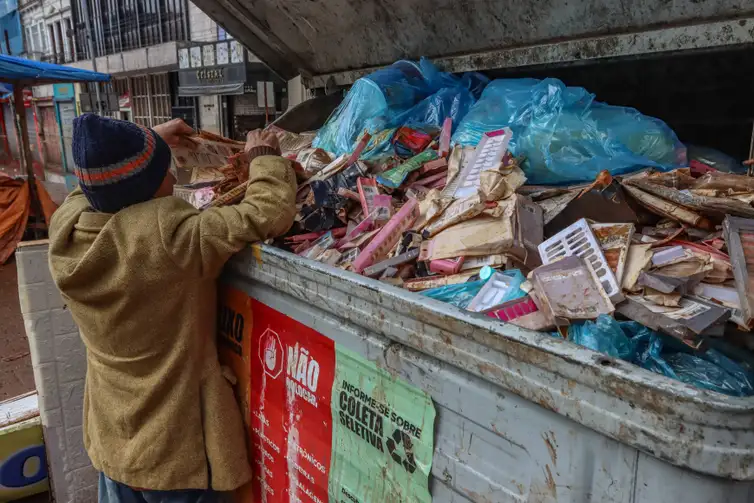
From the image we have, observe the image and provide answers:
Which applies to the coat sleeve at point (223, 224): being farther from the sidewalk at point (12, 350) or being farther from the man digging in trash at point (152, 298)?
the sidewalk at point (12, 350)

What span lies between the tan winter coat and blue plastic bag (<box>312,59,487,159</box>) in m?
1.06

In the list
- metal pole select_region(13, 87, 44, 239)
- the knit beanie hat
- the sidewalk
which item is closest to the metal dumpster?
the knit beanie hat

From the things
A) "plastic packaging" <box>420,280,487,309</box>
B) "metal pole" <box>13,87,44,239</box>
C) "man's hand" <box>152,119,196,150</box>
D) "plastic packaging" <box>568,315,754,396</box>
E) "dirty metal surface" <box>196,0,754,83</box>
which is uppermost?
"dirty metal surface" <box>196,0,754,83</box>

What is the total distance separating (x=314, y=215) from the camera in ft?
6.70

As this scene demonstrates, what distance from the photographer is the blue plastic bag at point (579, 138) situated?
2.08m

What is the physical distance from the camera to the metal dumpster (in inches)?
29.8

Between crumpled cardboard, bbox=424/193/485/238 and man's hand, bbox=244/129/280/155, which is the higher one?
man's hand, bbox=244/129/280/155

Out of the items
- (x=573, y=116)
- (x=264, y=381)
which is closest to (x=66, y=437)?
(x=264, y=381)

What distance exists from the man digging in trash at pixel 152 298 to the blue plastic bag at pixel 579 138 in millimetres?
972

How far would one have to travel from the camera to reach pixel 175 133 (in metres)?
2.24

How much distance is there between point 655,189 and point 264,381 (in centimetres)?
133

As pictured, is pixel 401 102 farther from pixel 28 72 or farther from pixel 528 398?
pixel 28 72

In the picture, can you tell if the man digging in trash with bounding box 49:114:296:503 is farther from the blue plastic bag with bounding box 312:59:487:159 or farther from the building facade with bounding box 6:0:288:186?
the building facade with bounding box 6:0:288:186

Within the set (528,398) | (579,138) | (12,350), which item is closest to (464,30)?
(579,138)
